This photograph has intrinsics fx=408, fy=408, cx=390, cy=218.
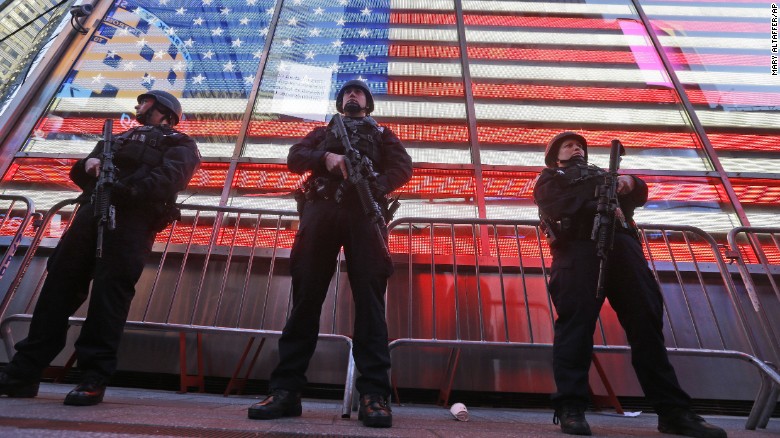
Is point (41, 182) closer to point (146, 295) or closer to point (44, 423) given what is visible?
point (146, 295)

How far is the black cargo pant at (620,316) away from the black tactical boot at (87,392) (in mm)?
2179

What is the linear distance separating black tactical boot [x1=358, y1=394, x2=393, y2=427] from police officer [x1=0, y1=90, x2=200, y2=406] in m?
1.26

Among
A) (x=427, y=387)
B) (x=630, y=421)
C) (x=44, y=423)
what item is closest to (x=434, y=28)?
(x=427, y=387)

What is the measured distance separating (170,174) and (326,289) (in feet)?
3.75

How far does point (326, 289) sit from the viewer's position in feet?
6.94

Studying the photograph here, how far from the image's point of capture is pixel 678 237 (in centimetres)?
366

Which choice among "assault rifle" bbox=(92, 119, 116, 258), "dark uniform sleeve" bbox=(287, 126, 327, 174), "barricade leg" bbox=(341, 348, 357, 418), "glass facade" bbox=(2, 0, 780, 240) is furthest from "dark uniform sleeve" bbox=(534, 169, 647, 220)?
"assault rifle" bbox=(92, 119, 116, 258)

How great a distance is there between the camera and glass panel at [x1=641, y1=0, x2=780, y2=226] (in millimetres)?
4555

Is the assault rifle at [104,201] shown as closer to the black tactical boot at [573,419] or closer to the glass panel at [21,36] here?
the black tactical boot at [573,419]

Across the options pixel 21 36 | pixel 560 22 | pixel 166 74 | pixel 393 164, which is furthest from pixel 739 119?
pixel 21 36

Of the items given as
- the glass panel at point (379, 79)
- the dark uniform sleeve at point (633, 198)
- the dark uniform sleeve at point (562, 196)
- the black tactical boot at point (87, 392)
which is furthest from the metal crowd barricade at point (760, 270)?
the black tactical boot at point (87, 392)

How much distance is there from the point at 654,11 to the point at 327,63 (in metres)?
5.00

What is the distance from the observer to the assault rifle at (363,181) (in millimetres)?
2131

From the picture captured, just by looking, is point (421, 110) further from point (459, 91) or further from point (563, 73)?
point (563, 73)
